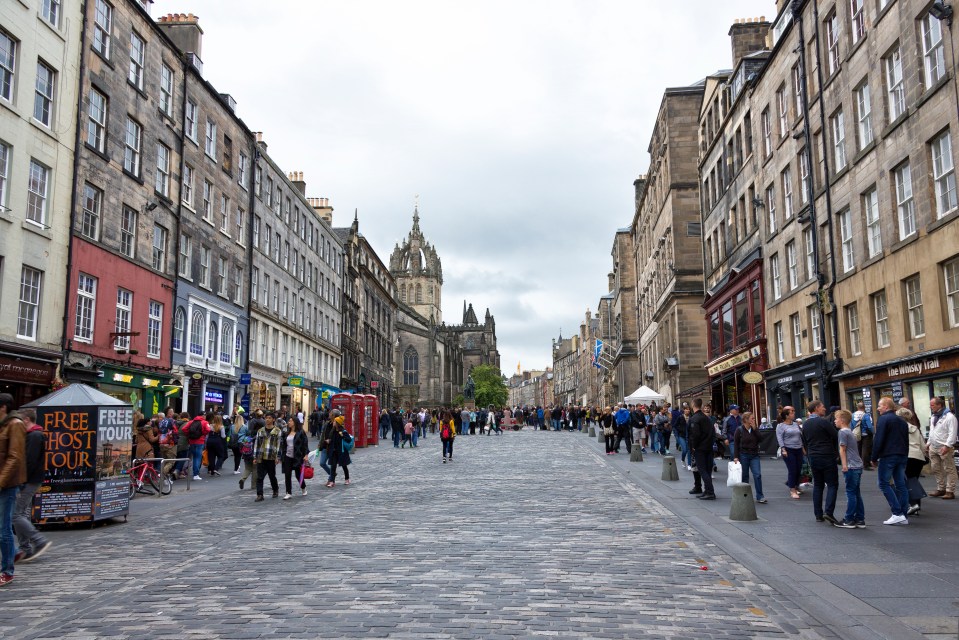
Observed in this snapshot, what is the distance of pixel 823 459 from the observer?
10680 millimetres

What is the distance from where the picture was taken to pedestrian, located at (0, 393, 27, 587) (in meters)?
7.71

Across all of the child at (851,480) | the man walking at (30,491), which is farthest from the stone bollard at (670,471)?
the man walking at (30,491)

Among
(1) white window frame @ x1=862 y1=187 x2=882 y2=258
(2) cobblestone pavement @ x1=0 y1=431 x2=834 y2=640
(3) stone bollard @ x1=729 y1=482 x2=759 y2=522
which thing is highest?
(1) white window frame @ x1=862 y1=187 x2=882 y2=258

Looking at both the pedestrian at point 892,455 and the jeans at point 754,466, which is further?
the jeans at point 754,466

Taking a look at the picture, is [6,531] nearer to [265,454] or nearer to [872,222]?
[265,454]

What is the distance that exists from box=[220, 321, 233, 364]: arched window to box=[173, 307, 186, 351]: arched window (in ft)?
12.7

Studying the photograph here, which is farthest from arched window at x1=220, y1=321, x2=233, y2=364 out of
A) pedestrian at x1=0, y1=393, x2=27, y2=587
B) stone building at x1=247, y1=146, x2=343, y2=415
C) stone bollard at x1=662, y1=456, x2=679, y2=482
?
pedestrian at x1=0, y1=393, x2=27, y2=587

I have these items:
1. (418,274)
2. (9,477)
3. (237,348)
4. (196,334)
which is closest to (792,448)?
(9,477)

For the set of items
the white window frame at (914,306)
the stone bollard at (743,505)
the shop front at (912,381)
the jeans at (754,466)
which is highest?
the white window frame at (914,306)

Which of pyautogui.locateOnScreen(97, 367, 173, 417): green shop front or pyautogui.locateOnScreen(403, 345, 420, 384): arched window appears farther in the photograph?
pyautogui.locateOnScreen(403, 345, 420, 384): arched window

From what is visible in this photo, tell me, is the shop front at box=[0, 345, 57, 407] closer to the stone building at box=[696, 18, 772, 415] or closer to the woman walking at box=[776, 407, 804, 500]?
the woman walking at box=[776, 407, 804, 500]

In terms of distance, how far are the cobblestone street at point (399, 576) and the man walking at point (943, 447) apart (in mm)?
4985

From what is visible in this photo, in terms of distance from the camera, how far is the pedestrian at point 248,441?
1677cm

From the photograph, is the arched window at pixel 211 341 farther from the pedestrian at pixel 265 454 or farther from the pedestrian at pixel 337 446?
the pedestrian at pixel 265 454
